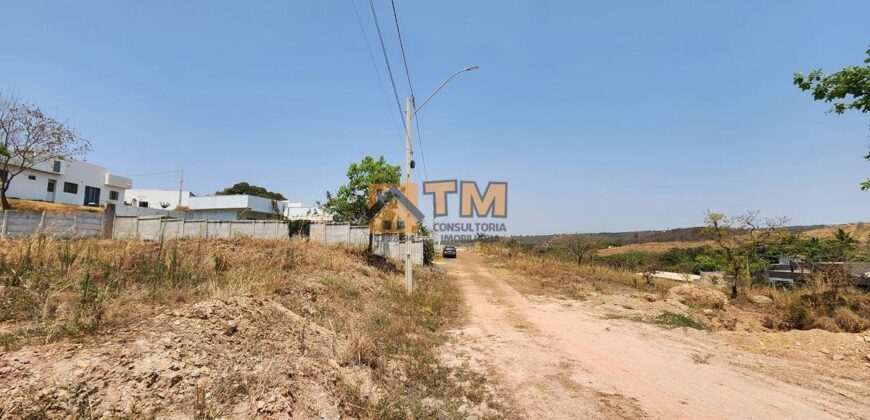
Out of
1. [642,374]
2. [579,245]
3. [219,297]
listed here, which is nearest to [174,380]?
[219,297]

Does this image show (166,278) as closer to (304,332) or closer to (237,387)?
(304,332)

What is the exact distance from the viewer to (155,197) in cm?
5038

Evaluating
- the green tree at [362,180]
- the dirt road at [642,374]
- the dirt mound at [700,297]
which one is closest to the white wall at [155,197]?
the green tree at [362,180]

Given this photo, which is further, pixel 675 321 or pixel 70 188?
pixel 70 188

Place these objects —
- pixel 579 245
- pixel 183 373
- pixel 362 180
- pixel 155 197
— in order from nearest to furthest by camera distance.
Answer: pixel 183 373 < pixel 362 180 < pixel 579 245 < pixel 155 197

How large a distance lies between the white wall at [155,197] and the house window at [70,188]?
9971 millimetres

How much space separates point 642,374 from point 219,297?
6.13 meters

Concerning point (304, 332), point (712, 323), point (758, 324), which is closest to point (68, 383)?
point (304, 332)

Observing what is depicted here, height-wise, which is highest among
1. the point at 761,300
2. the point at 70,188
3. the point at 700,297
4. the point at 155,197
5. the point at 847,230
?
the point at 155,197

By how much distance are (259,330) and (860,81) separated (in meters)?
10.9

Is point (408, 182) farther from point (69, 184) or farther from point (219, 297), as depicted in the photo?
point (69, 184)

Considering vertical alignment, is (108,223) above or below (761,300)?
above

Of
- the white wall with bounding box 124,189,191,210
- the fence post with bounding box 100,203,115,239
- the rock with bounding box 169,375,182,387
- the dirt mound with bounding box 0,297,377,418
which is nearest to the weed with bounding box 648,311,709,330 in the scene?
the dirt mound with bounding box 0,297,377,418

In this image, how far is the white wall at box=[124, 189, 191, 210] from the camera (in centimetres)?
4886
